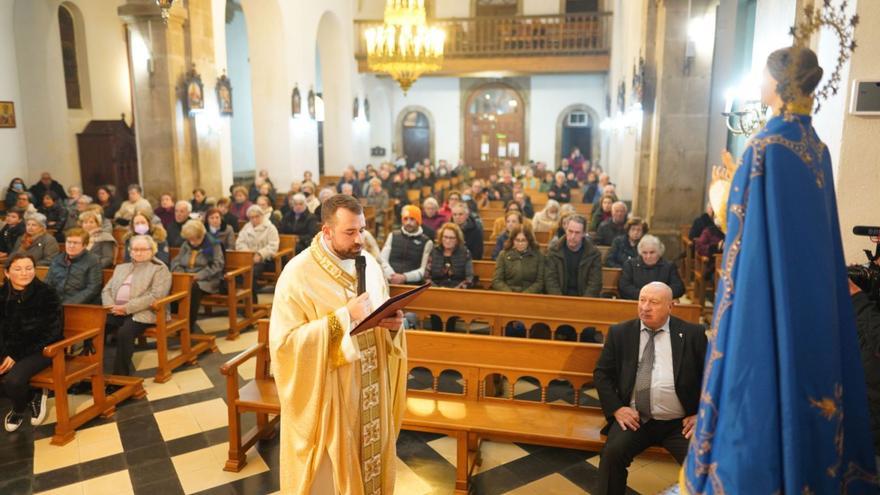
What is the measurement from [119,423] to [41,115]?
10.1 metres

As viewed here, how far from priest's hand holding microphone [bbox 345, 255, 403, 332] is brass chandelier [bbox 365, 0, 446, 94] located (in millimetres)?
8742

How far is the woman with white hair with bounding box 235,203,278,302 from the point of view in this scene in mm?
7957

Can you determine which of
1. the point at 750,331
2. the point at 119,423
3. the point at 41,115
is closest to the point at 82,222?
the point at 119,423

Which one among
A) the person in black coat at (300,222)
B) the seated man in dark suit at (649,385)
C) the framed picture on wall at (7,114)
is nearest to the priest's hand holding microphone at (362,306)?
the seated man in dark suit at (649,385)

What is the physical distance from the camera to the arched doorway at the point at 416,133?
23281mm

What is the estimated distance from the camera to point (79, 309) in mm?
4824

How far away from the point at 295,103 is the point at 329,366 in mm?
12562

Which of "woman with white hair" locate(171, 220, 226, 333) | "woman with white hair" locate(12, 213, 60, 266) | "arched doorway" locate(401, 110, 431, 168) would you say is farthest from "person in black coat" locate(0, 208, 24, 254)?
"arched doorway" locate(401, 110, 431, 168)

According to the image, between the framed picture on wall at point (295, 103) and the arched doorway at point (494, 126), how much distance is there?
9.56 m

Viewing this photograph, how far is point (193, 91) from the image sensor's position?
10227mm

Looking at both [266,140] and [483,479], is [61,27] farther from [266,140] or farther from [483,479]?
[483,479]

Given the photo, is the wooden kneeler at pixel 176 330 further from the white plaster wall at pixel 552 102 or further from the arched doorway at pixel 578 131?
the arched doorway at pixel 578 131

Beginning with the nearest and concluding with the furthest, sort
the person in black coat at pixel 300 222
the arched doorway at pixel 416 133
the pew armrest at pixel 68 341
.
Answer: the pew armrest at pixel 68 341 < the person in black coat at pixel 300 222 < the arched doorway at pixel 416 133

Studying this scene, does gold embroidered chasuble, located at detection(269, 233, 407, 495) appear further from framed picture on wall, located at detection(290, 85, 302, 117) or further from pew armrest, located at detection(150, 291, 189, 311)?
framed picture on wall, located at detection(290, 85, 302, 117)
